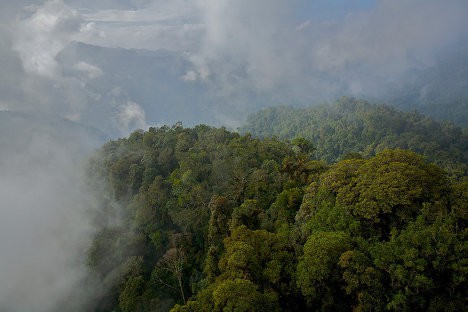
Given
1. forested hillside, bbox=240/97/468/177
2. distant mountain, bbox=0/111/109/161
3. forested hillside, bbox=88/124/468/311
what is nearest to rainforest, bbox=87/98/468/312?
forested hillside, bbox=88/124/468/311

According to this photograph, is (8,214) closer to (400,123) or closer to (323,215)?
(323,215)

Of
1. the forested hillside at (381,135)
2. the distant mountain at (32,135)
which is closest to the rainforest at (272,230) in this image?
the distant mountain at (32,135)

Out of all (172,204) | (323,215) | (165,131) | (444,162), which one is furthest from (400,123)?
(323,215)

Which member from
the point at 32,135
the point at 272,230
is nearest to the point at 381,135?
the point at 272,230

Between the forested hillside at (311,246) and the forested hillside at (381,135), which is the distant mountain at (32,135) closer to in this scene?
the forested hillside at (311,246)

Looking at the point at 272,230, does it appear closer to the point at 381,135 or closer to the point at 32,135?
the point at 381,135
